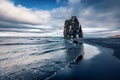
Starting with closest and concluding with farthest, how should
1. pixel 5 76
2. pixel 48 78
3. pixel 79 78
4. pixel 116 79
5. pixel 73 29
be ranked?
pixel 116 79, pixel 79 78, pixel 48 78, pixel 5 76, pixel 73 29

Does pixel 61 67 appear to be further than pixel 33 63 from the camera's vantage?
No

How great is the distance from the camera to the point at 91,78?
10.6 meters

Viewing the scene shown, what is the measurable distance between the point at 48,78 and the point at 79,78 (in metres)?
2.80

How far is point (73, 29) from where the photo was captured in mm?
108250

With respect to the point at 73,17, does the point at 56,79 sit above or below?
below

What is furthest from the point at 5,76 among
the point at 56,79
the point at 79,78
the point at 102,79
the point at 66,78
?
the point at 102,79

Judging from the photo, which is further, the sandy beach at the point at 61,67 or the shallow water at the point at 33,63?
the shallow water at the point at 33,63

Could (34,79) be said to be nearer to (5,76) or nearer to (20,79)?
(20,79)

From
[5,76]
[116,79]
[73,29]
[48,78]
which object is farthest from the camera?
[73,29]

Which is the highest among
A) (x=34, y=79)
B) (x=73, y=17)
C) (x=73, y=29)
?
→ (x=73, y=17)

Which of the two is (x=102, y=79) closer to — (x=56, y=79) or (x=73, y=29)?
(x=56, y=79)

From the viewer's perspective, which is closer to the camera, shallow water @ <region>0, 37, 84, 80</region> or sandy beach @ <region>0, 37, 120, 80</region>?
sandy beach @ <region>0, 37, 120, 80</region>

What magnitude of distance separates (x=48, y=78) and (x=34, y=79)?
50.8 inches

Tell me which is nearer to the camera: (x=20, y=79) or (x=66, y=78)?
(x=66, y=78)
